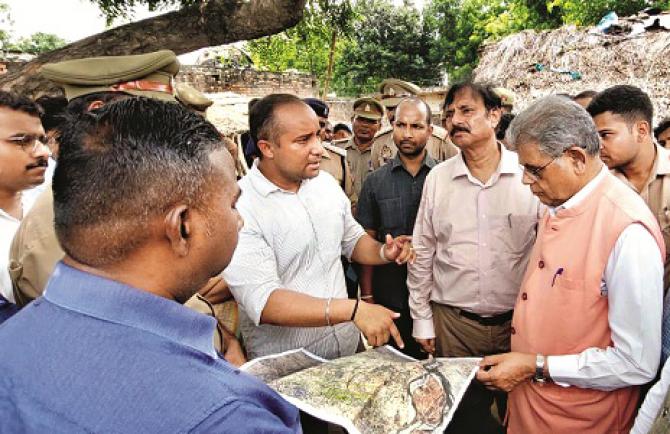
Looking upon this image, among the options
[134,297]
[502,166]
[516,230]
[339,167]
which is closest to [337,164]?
[339,167]

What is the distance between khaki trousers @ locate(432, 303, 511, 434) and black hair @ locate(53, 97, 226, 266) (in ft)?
6.99

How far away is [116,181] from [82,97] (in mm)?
1357

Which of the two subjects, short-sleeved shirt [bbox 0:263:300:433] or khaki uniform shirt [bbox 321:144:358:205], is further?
khaki uniform shirt [bbox 321:144:358:205]

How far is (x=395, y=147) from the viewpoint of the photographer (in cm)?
463

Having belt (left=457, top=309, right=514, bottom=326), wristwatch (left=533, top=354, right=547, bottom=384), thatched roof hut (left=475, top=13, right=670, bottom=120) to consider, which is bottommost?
belt (left=457, top=309, right=514, bottom=326)

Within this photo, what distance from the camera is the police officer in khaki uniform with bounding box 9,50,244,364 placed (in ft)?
4.75

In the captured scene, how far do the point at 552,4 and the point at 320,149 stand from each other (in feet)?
77.2

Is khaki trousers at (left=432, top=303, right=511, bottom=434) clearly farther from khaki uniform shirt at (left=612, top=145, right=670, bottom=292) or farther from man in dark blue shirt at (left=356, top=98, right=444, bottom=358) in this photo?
khaki uniform shirt at (left=612, top=145, right=670, bottom=292)

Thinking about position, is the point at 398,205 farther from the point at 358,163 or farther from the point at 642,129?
the point at 358,163

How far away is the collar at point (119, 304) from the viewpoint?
0.69 m

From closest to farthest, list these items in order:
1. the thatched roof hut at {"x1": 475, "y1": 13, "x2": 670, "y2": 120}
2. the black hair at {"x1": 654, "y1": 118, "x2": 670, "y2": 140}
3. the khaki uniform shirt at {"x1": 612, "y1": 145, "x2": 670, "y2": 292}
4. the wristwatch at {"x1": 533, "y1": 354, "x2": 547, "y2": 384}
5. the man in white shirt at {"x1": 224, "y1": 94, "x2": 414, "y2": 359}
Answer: the wristwatch at {"x1": 533, "y1": 354, "x2": 547, "y2": 384} → the man in white shirt at {"x1": 224, "y1": 94, "x2": 414, "y2": 359} → the khaki uniform shirt at {"x1": 612, "y1": 145, "x2": 670, "y2": 292} → the black hair at {"x1": 654, "y1": 118, "x2": 670, "y2": 140} → the thatched roof hut at {"x1": 475, "y1": 13, "x2": 670, "y2": 120}

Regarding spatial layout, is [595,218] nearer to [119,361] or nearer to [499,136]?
[119,361]

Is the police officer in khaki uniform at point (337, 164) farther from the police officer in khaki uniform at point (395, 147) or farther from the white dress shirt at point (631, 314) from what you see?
the white dress shirt at point (631, 314)

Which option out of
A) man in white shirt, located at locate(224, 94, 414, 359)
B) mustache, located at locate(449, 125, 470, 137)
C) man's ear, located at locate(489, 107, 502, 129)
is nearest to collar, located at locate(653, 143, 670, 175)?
man's ear, located at locate(489, 107, 502, 129)
